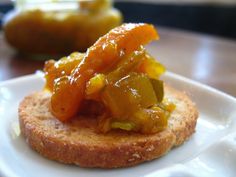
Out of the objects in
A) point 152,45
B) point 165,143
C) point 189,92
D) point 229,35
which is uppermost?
point 165,143

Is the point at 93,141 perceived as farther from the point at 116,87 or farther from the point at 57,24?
the point at 57,24

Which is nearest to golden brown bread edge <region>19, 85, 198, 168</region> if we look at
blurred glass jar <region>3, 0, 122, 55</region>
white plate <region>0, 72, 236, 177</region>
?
white plate <region>0, 72, 236, 177</region>

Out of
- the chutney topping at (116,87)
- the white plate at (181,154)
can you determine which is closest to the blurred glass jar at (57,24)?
the white plate at (181,154)

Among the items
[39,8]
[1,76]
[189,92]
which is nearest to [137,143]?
[189,92]

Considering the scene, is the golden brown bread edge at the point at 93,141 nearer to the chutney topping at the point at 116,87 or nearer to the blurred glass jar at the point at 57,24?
the chutney topping at the point at 116,87

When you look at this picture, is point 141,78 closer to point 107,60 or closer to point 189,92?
point 107,60

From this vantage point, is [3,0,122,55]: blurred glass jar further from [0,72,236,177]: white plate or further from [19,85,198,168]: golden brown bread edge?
[19,85,198,168]: golden brown bread edge
